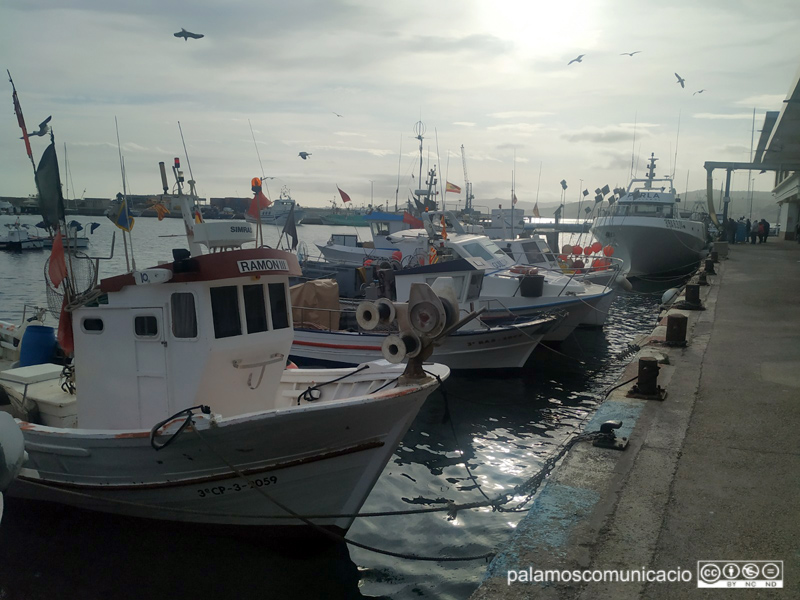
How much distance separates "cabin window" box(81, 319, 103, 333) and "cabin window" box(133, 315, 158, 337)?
0.56 m

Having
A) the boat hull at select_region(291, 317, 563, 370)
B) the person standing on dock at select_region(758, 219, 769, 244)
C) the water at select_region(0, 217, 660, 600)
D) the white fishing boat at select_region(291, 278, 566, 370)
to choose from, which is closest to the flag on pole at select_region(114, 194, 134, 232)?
the water at select_region(0, 217, 660, 600)

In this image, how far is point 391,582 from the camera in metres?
6.59

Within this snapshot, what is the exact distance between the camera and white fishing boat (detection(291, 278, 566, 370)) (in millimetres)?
14508

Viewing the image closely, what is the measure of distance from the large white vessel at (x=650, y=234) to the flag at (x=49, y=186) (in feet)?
106

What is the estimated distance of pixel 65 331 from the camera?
778 cm

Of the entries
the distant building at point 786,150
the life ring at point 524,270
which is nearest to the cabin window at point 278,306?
the life ring at point 524,270

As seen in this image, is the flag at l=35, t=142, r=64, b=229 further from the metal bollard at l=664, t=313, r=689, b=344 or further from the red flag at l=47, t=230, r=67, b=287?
the metal bollard at l=664, t=313, r=689, b=344

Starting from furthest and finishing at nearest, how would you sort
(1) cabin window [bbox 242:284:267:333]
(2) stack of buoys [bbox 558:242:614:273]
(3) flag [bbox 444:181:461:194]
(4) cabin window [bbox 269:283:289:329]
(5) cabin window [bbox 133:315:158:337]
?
(3) flag [bbox 444:181:461:194] < (2) stack of buoys [bbox 558:242:614:273] < (4) cabin window [bbox 269:283:289:329] < (1) cabin window [bbox 242:284:267:333] < (5) cabin window [bbox 133:315:158:337]

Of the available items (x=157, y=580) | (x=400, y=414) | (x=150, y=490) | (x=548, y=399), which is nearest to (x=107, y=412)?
(x=150, y=490)

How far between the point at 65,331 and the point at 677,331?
9.63 metres

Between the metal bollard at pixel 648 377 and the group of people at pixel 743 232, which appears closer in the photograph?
the metal bollard at pixel 648 377

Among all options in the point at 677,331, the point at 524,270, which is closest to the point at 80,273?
the point at 677,331

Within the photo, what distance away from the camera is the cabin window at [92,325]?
291 inches

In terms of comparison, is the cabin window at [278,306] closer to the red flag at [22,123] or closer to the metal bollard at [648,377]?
the red flag at [22,123]
